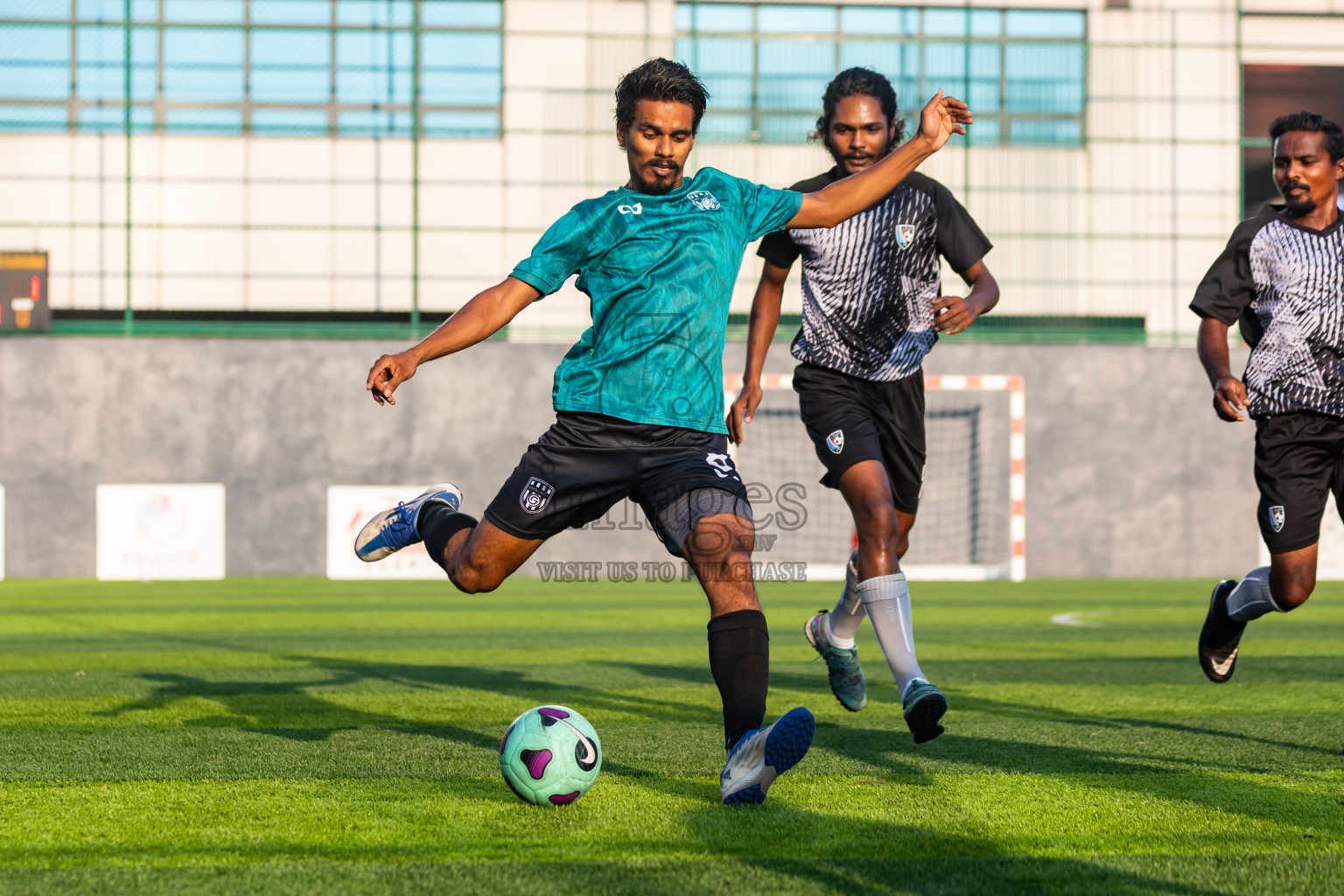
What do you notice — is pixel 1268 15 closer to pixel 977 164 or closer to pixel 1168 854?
pixel 977 164

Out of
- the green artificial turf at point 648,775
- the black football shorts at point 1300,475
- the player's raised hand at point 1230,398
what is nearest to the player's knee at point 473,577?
the green artificial turf at point 648,775

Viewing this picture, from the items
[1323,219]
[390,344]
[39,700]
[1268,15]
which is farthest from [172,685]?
[1268,15]

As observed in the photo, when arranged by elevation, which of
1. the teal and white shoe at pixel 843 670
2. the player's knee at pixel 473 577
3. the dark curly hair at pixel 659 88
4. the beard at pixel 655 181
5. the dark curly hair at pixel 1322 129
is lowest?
the teal and white shoe at pixel 843 670

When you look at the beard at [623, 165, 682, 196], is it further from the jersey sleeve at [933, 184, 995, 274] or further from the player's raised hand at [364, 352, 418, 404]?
the jersey sleeve at [933, 184, 995, 274]

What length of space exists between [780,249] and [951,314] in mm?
869

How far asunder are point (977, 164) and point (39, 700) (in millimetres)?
16140

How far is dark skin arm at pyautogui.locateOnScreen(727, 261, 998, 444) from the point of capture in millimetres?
4457

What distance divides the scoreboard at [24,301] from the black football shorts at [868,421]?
14.7 meters

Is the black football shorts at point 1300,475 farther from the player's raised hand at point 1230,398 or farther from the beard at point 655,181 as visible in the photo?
the beard at point 655,181

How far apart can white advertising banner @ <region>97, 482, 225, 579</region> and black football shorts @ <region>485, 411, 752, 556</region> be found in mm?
13858

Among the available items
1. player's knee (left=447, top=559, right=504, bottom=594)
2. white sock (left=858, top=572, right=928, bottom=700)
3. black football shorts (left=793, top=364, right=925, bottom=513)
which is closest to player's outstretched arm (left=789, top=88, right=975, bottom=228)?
black football shorts (left=793, top=364, right=925, bottom=513)

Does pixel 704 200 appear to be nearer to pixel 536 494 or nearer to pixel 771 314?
pixel 536 494

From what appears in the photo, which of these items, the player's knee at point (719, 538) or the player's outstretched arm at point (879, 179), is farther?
the player's outstretched arm at point (879, 179)

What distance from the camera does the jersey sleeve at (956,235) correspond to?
502cm
